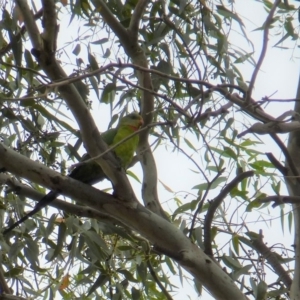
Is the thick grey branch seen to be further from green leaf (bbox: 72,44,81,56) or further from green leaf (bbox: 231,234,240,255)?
green leaf (bbox: 72,44,81,56)

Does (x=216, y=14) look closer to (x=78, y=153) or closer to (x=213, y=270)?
(x=78, y=153)

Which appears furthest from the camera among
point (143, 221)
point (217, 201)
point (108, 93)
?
point (108, 93)

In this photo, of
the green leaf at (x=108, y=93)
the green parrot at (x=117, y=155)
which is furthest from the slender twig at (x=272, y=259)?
the green leaf at (x=108, y=93)

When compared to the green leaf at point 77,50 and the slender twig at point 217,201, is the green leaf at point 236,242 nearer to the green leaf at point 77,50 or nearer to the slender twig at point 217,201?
the slender twig at point 217,201

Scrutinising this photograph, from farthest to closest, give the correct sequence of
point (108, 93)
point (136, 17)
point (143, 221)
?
point (108, 93), point (136, 17), point (143, 221)

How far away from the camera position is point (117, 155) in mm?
2502

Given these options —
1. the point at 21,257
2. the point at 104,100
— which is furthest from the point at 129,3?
the point at 21,257

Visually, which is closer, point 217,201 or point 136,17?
point 217,201

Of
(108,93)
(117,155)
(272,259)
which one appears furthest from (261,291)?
(108,93)

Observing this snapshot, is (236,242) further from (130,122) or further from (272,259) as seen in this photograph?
(130,122)

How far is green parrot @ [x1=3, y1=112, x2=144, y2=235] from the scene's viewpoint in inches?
86.0

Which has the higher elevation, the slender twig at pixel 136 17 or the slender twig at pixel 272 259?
the slender twig at pixel 136 17

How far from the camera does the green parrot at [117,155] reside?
7.17 ft

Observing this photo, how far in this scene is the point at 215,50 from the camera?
8.70 feet
